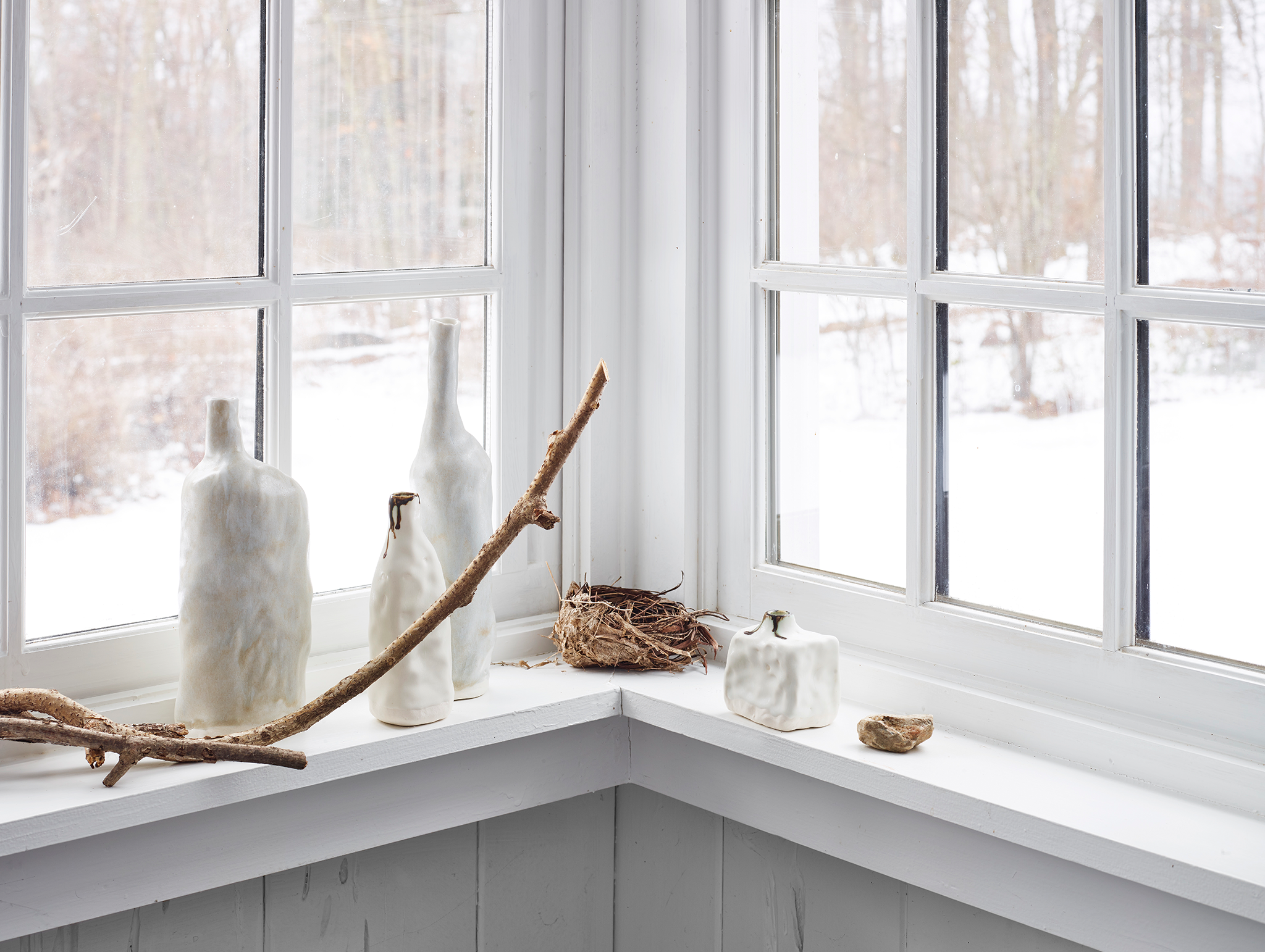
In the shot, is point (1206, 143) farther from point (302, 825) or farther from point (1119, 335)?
point (302, 825)

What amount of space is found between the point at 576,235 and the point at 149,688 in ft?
2.30

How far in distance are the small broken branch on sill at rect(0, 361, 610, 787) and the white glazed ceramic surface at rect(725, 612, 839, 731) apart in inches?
9.4

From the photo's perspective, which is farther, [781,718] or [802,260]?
[802,260]

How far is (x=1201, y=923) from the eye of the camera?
94cm

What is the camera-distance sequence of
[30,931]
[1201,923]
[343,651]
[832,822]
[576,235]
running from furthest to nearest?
[576,235] → [343,651] → [832,822] → [30,931] → [1201,923]

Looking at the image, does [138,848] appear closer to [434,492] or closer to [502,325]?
[434,492]

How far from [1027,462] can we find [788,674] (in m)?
0.30

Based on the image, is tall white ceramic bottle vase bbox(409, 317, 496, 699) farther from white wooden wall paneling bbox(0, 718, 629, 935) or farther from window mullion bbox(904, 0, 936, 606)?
window mullion bbox(904, 0, 936, 606)

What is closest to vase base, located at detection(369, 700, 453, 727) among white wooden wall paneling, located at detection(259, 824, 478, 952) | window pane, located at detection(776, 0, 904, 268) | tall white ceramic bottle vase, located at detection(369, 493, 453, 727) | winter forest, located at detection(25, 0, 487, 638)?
tall white ceramic bottle vase, located at detection(369, 493, 453, 727)

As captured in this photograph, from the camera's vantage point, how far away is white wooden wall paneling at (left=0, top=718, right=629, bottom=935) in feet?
3.46

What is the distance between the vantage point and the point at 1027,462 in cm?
117

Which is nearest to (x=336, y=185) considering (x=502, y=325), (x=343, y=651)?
(x=502, y=325)

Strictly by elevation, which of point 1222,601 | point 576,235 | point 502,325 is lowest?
point 1222,601

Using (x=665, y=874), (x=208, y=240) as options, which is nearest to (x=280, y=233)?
(x=208, y=240)
